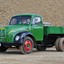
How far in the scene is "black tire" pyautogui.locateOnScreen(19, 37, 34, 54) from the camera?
1702 cm

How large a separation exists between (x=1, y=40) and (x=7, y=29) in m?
0.60

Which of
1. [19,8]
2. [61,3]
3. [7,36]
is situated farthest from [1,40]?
[61,3]

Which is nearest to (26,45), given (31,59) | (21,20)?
(21,20)

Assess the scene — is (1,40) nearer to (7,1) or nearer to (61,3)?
(7,1)

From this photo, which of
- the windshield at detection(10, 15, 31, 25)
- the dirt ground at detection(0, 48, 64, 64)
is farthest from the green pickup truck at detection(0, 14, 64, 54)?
the dirt ground at detection(0, 48, 64, 64)

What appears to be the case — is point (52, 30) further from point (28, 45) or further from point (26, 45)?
point (26, 45)

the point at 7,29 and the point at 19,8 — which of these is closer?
the point at 7,29

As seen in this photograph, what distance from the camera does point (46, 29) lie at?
18.7 metres

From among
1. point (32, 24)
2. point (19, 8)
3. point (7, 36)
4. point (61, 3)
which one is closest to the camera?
point (7, 36)

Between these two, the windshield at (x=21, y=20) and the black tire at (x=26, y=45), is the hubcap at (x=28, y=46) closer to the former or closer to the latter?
the black tire at (x=26, y=45)

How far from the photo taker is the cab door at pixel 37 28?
17984mm

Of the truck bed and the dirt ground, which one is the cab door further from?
the dirt ground

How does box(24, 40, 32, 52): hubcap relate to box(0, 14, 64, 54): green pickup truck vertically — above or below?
below

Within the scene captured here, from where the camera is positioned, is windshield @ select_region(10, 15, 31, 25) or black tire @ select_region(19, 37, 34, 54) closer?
black tire @ select_region(19, 37, 34, 54)
